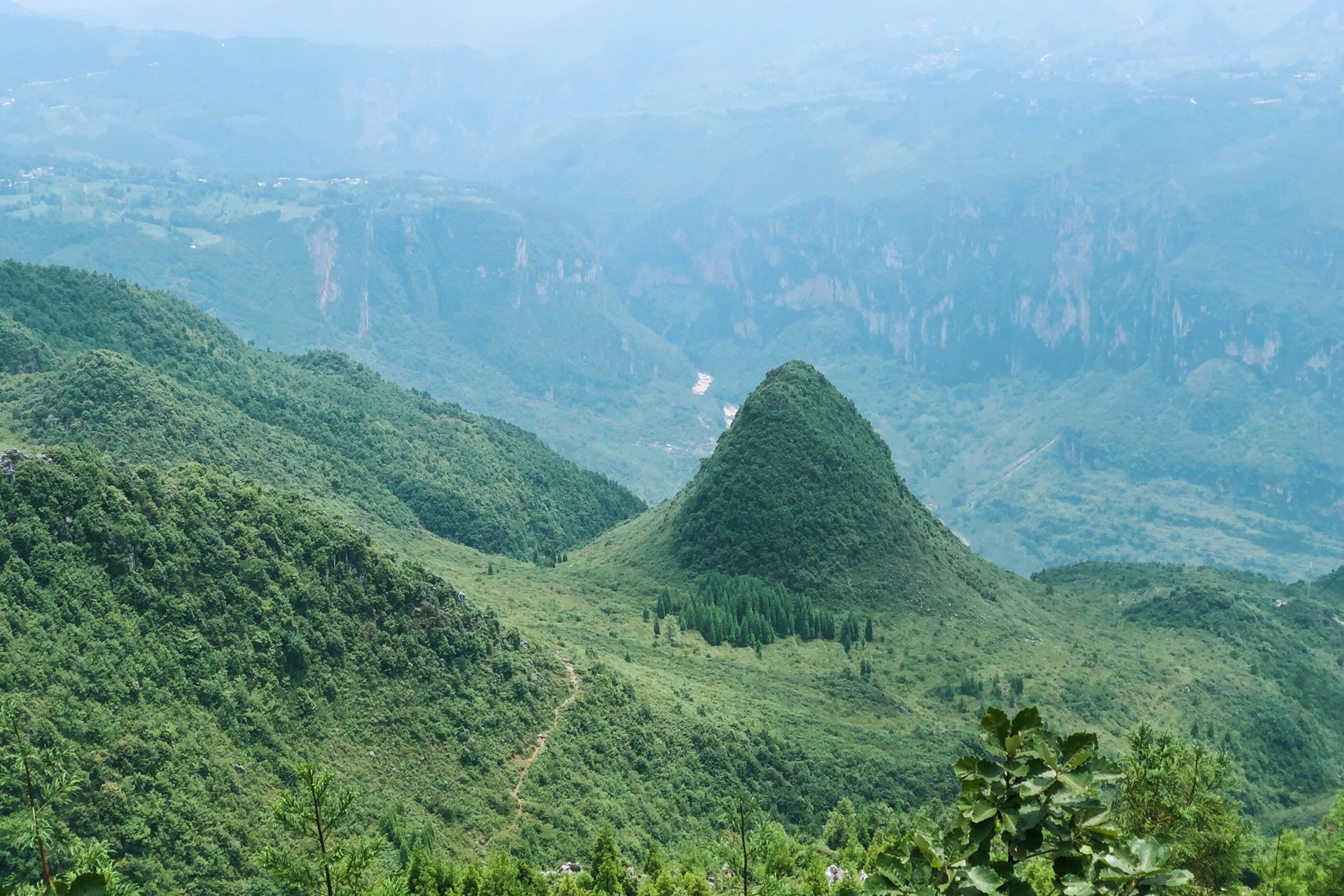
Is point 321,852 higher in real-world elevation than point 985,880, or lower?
lower

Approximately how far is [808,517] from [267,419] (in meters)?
64.9

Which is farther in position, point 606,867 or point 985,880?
point 606,867

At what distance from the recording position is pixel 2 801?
5478 cm

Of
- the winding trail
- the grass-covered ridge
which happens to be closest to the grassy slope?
the winding trail

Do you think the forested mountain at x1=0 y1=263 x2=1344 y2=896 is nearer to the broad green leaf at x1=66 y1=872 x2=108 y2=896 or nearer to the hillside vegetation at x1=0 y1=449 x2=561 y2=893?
the hillside vegetation at x1=0 y1=449 x2=561 y2=893

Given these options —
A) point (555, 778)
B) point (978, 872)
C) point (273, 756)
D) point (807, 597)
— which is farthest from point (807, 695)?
point (978, 872)

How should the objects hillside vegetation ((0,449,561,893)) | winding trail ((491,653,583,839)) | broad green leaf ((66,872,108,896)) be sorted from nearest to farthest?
broad green leaf ((66,872,108,896))
hillside vegetation ((0,449,561,893))
winding trail ((491,653,583,839))

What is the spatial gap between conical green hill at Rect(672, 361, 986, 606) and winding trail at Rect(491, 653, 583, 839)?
38.4m

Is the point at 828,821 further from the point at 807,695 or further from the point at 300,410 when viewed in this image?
the point at 300,410

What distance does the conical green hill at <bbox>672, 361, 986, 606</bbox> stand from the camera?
126562 millimetres

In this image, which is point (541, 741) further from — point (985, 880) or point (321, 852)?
point (985, 880)

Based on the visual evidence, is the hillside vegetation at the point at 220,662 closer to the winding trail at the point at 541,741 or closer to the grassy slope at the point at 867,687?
the winding trail at the point at 541,741

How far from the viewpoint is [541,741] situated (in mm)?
82312

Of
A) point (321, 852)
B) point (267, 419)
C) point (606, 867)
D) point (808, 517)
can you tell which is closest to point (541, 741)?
point (606, 867)
